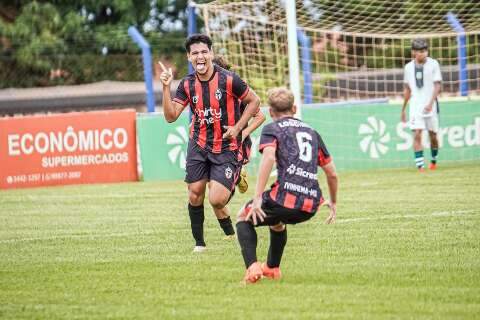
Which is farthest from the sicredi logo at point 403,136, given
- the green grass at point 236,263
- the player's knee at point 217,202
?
the player's knee at point 217,202

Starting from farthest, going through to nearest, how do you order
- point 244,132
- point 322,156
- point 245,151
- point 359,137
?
point 359,137, point 245,151, point 244,132, point 322,156

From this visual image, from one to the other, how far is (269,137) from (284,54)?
14.4 meters

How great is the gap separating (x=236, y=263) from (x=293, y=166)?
4.72 feet

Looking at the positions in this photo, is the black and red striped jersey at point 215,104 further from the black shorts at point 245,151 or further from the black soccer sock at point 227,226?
the black soccer sock at point 227,226

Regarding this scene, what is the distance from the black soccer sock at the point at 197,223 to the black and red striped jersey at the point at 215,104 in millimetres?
542

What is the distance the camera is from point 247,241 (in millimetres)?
7641

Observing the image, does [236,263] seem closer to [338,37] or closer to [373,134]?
[373,134]

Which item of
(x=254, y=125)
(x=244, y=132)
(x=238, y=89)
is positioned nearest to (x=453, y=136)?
(x=254, y=125)

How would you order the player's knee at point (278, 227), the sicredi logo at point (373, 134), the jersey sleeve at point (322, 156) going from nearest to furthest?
the jersey sleeve at point (322, 156) < the player's knee at point (278, 227) < the sicredi logo at point (373, 134)

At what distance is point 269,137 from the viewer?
24.4 feet

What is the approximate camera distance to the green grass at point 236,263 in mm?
6746

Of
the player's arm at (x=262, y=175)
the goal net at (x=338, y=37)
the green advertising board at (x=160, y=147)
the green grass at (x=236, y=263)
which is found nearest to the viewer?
the green grass at (x=236, y=263)

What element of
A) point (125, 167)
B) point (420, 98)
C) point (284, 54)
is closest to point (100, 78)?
point (284, 54)

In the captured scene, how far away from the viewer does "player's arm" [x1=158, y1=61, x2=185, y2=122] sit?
29.0ft
